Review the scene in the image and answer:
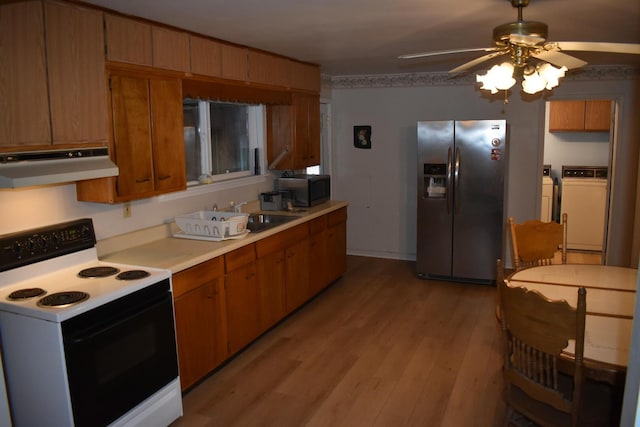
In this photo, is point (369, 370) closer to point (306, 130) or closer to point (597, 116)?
point (306, 130)

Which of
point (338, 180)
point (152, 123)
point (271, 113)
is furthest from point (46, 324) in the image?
point (338, 180)

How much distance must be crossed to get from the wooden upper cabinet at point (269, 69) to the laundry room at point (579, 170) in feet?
12.2

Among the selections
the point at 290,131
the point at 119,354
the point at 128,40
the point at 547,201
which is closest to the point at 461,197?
the point at 290,131

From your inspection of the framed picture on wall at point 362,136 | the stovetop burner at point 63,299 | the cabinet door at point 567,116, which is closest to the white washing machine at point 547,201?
the cabinet door at point 567,116

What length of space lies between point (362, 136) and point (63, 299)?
450 centimetres

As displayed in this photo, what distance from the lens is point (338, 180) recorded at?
6.58m

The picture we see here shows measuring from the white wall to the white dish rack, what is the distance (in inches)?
114

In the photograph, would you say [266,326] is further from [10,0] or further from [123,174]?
[10,0]

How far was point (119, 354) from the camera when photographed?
8.32ft

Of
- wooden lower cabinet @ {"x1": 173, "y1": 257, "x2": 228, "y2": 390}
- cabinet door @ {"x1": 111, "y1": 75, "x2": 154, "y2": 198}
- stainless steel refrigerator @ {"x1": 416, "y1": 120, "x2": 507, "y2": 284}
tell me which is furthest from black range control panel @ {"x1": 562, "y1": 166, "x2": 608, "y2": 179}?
cabinet door @ {"x1": 111, "y1": 75, "x2": 154, "y2": 198}

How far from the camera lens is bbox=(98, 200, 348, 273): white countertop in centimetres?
307

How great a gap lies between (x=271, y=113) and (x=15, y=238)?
2841mm

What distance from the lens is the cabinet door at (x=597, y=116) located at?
21.7 feet

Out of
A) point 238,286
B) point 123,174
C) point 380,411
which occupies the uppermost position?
point 123,174
